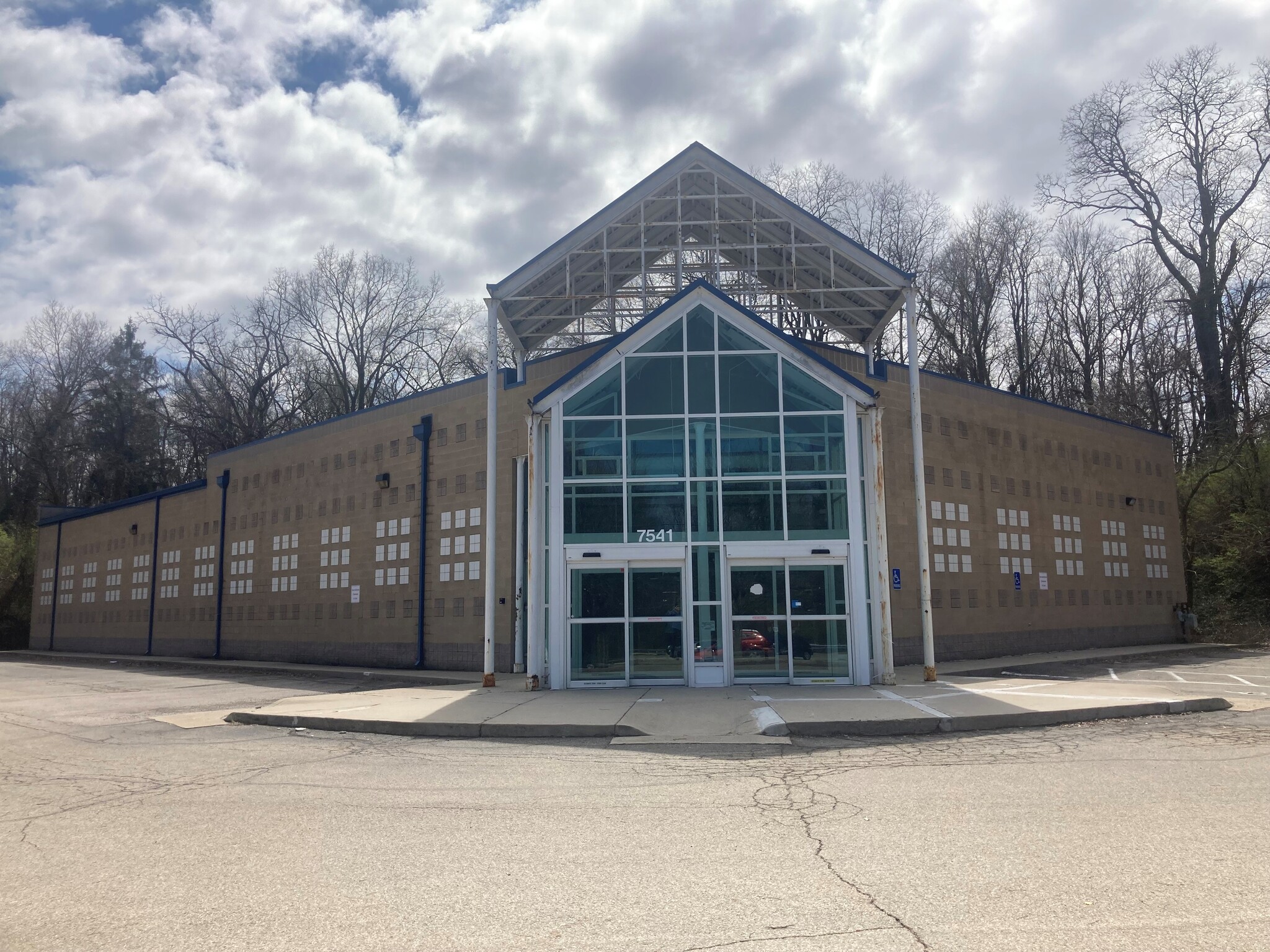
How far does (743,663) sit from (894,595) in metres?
5.72

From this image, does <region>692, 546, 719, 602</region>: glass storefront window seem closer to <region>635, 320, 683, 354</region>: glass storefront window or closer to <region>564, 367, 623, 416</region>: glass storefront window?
<region>564, 367, 623, 416</region>: glass storefront window

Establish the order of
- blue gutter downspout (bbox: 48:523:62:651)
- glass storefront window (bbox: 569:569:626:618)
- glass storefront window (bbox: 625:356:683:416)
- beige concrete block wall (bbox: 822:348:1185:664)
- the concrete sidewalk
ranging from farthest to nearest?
blue gutter downspout (bbox: 48:523:62:651) → beige concrete block wall (bbox: 822:348:1185:664) → glass storefront window (bbox: 625:356:683:416) → glass storefront window (bbox: 569:569:626:618) → the concrete sidewalk

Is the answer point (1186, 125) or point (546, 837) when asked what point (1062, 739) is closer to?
point (546, 837)

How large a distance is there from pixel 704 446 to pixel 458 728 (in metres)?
7.19

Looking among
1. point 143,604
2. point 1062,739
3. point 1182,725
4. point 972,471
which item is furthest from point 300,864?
point 143,604

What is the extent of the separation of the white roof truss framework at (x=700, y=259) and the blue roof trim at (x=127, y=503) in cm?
1785

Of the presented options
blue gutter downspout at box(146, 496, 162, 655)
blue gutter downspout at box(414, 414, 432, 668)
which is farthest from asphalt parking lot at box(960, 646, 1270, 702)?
blue gutter downspout at box(146, 496, 162, 655)

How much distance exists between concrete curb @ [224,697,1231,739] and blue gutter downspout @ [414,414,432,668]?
9.58m

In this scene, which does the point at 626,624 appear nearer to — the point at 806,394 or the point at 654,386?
the point at 654,386

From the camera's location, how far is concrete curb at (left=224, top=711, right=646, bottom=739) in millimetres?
12727

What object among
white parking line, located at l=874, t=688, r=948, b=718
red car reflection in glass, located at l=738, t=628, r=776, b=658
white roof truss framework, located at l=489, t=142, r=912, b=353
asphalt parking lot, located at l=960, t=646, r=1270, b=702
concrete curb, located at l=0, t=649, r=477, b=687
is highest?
white roof truss framework, located at l=489, t=142, r=912, b=353

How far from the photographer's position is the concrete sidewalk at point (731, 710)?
40.9 feet

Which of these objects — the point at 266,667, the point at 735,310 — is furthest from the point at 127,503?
the point at 735,310

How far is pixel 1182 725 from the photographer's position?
12.4 metres
